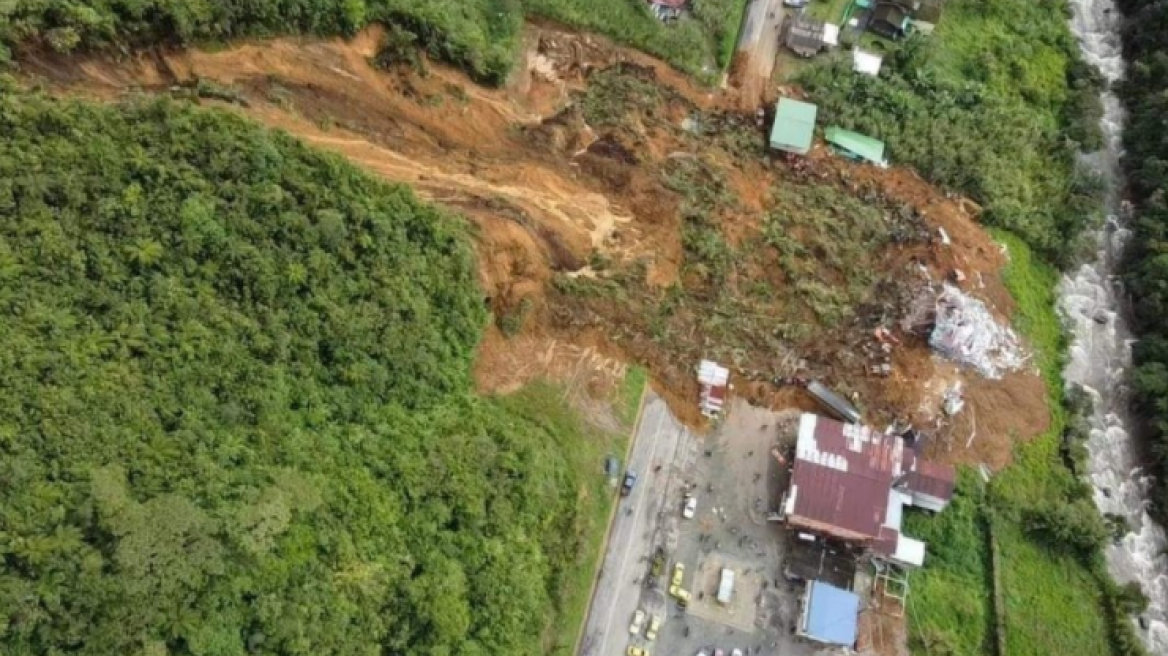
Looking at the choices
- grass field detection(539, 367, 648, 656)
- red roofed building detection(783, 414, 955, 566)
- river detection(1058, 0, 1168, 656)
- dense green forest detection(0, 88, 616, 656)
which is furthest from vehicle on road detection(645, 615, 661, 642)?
river detection(1058, 0, 1168, 656)

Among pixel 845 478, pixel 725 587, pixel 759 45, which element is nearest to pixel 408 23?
pixel 759 45

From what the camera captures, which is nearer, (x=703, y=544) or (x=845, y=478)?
(x=703, y=544)

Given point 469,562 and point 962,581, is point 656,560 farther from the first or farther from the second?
point 962,581

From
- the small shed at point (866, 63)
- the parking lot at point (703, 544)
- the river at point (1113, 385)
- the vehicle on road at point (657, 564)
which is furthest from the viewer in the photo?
the small shed at point (866, 63)

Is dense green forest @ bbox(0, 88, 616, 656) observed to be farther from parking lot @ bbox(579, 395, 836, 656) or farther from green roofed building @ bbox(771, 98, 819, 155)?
green roofed building @ bbox(771, 98, 819, 155)

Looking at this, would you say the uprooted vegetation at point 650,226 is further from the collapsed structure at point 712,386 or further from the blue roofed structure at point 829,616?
the blue roofed structure at point 829,616

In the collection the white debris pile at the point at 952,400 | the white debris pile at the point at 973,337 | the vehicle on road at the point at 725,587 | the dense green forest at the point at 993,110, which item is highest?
the dense green forest at the point at 993,110

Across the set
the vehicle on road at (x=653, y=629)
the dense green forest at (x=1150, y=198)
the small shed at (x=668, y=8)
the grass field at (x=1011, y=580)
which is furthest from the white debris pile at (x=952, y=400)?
the small shed at (x=668, y=8)

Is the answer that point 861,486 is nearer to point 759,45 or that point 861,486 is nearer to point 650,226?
point 650,226
